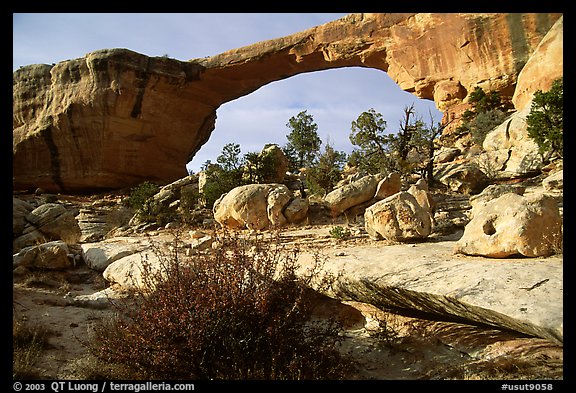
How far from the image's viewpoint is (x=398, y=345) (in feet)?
15.6

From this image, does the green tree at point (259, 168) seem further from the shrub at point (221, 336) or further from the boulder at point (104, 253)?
the shrub at point (221, 336)

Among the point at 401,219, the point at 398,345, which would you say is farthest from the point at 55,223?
the point at 398,345

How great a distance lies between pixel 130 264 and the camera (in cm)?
766

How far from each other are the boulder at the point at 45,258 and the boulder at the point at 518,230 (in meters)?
8.64

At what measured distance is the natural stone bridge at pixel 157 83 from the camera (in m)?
20.1

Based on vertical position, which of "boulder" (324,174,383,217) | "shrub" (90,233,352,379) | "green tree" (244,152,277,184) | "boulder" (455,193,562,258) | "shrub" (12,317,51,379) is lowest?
"shrub" (12,317,51,379)

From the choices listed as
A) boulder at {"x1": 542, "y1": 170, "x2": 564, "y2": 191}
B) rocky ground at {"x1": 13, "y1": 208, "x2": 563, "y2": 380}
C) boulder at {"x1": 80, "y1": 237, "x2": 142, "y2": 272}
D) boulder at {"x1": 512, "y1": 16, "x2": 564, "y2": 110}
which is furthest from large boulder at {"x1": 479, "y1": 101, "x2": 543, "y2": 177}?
boulder at {"x1": 80, "y1": 237, "x2": 142, "y2": 272}

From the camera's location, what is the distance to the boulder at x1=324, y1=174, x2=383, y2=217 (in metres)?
10.1

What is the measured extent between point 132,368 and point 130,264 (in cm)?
433

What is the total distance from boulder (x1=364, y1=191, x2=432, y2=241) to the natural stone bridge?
15665 millimetres

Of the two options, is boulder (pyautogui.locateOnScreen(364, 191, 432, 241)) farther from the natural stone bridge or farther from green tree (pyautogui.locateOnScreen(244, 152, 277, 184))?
the natural stone bridge

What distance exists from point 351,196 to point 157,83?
1719 centimetres

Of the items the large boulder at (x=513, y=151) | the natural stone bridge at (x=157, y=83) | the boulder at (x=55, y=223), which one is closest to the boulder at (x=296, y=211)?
the large boulder at (x=513, y=151)
